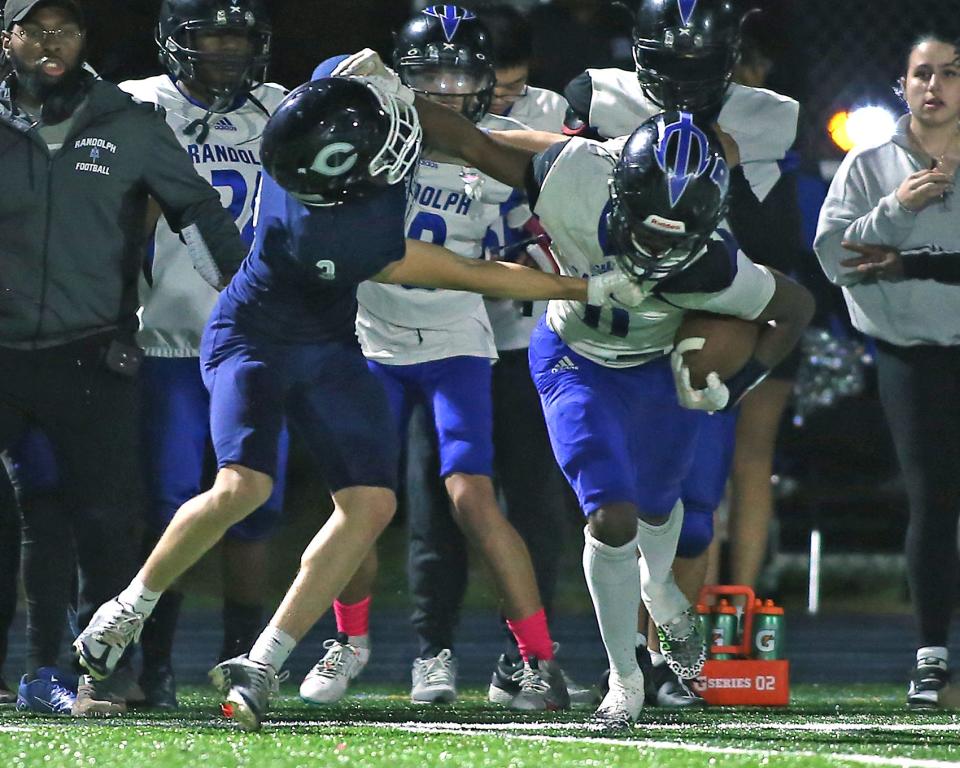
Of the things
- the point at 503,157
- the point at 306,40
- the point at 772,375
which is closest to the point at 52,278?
the point at 503,157

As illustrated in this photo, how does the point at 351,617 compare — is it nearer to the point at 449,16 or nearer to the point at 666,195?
the point at 449,16

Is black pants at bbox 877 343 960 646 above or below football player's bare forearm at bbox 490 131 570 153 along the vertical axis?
below

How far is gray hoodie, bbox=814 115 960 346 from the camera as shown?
5875 mm

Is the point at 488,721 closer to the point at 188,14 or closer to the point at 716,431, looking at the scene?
the point at 716,431

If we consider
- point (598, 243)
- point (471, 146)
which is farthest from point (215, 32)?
point (598, 243)

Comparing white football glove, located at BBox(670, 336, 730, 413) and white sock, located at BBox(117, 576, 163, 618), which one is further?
white football glove, located at BBox(670, 336, 730, 413)

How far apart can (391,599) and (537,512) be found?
3.92m

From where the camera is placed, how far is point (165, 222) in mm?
5656

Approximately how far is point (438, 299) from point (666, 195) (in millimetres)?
1355

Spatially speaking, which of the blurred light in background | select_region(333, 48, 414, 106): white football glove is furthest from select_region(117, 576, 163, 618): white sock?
the blurred light in background

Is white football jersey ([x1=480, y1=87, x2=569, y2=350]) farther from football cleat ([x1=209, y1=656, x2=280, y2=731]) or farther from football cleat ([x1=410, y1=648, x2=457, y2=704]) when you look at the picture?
football cleat ([x1=209, y1=656, x2=280, y2=731])

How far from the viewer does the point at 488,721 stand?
4.96 m

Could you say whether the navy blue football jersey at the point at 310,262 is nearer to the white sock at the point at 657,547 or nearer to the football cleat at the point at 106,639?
the football cleat at the point at 106,639

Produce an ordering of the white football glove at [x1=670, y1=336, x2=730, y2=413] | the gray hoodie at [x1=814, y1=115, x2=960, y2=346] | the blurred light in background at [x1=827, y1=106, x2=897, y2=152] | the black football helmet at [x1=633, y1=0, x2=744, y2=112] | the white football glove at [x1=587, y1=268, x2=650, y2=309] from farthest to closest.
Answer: the blurred light in background at [x1=827, y1=106, x2=897, y2=152] < the gray hoodie at [x1=814, y1=115, x2=960, y2=346] < the black football helmet at [x1=633, y1=0, x2=744, y2=112] < the white football glove at [x1=670, y1=336, x2=730, y2=413] < the white football glove at [x1=587, y1=268, x2=650, y2=309]
